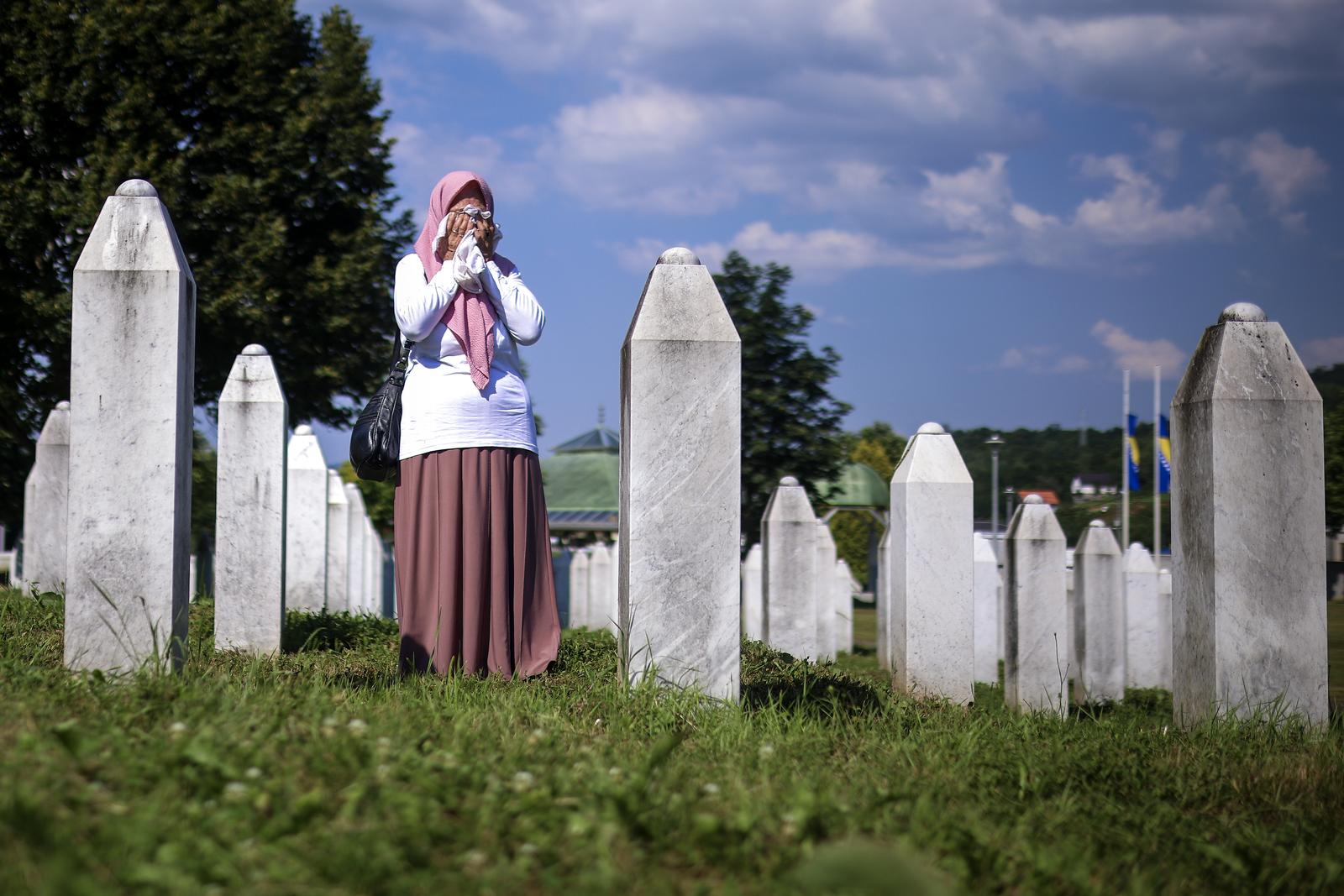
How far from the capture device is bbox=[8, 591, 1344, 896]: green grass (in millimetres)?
2449

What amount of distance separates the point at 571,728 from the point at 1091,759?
182 centimetres

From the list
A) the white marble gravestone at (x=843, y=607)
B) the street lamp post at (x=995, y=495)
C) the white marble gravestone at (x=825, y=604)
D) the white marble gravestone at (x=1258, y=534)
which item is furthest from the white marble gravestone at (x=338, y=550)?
the street lamp post at (x=995, y=495)

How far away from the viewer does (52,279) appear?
16906mm

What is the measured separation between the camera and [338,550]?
588 inches

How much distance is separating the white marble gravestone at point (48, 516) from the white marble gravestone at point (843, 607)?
10.0 metres

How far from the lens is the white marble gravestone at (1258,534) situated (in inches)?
206

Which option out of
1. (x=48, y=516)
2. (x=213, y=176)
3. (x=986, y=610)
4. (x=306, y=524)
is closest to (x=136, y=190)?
(x=48, y=516)

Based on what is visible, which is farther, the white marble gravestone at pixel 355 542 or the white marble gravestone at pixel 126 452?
the white marble gravestone at pixel 355 542

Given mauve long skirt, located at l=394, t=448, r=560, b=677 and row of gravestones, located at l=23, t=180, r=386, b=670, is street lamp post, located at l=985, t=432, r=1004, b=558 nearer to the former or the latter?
mauve long skirt, located at l=394, t=448, r=560, b=677

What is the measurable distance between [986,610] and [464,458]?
322 inches

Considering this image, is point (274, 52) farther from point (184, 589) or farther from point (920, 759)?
point (920, 759)

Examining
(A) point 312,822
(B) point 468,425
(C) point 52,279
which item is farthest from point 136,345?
(C) point 52,279

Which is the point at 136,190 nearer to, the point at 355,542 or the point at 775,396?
the point at 355,542

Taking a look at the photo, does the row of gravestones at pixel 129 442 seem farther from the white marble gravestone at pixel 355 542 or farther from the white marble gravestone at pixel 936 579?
the white marble gravestone at pixel 355 542
